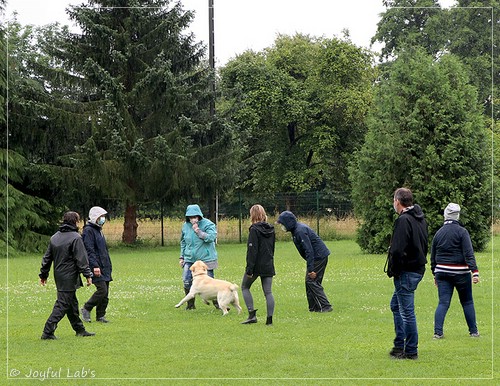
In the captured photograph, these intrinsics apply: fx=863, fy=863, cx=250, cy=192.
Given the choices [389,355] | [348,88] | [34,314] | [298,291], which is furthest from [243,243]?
Answer: [389,355]

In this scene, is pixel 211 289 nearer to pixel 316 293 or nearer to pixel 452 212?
pixel 316 293

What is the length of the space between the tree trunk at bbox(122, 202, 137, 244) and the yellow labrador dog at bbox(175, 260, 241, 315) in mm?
25398

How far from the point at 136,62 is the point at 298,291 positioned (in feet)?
73.6

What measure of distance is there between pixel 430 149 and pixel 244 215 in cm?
1488

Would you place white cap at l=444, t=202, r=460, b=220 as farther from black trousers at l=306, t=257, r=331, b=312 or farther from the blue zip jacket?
the blue zip jacket

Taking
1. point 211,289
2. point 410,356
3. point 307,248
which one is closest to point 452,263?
point 410,356

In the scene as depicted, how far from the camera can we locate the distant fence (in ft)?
136

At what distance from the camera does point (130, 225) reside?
4025 centimetres

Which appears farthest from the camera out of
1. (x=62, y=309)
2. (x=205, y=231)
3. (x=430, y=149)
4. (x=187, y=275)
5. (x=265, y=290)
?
(x=430, y=149)

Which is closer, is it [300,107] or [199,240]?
[199,240]

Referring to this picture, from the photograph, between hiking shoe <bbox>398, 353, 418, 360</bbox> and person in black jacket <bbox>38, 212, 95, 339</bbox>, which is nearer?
hiking shoe <bbox>398, 353, 418, 360</bbox>

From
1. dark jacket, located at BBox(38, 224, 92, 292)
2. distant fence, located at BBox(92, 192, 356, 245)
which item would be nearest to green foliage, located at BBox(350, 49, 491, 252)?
distant fence, located at BBox(92, 192, 356, 245)

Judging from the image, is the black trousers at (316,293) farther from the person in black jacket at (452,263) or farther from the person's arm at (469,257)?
the person's arm at (469,257)

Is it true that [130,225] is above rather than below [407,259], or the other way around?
below
